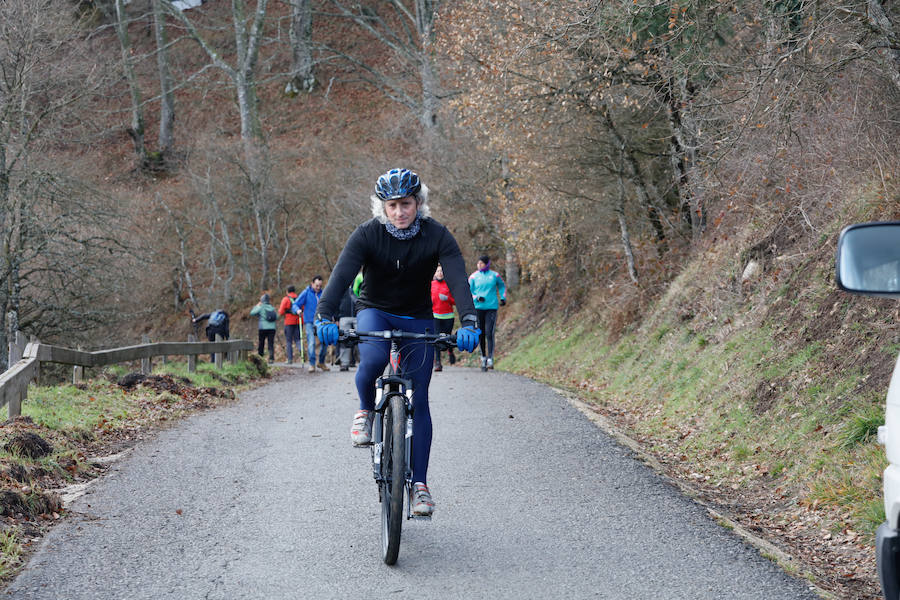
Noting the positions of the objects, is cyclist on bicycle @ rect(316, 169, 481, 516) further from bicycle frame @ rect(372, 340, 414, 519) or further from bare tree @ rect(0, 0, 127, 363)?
bare tree @ rect(0, 0, 127, 363)

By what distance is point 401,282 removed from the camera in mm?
5863

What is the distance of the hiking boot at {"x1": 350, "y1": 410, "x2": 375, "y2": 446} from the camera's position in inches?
233

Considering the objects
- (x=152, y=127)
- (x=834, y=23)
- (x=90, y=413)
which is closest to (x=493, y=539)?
(x=834, y=23)

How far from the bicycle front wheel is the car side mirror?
9.59 ft

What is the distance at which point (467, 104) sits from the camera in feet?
59.0

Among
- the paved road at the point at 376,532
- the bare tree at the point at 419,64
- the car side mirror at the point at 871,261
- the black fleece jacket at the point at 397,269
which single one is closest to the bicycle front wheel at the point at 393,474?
the paved road at the point at 376,532

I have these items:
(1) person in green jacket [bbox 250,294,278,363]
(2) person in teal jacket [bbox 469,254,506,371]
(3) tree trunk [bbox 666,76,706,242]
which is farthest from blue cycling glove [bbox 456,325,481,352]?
(1) person in green jacket [bbox 250,294,278,363]

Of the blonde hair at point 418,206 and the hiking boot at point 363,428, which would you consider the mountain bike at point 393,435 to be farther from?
the blonde hair at point 418,206

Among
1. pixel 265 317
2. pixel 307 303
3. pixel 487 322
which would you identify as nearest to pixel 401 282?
pixel 487 322

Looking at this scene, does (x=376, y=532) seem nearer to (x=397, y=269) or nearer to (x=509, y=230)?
(x=397, y=269)

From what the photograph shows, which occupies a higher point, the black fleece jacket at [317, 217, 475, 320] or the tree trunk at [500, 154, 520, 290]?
the tree trunk at [500, 154, 520, 290]

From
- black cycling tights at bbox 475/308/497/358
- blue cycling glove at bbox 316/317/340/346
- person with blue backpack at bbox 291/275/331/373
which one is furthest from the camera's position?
person with blue backpack at bbox 291/275/331/373

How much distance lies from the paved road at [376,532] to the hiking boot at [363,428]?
1.98ft

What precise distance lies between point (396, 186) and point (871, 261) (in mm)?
3288
